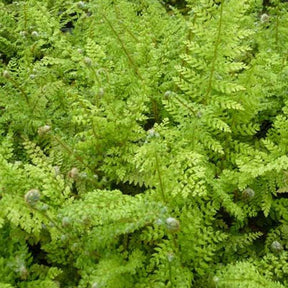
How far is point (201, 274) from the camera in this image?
2.10m

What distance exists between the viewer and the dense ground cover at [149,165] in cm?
205

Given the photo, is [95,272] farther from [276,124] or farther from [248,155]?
[276,124]

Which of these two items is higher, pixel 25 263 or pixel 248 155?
pixel 248 155

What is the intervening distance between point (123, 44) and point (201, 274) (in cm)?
171

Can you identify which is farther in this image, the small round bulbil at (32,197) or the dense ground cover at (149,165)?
the dense ground cover at (149,165)

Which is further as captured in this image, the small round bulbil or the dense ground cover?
the dense ground cover

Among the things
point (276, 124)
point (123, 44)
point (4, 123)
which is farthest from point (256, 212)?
point (4, 123)

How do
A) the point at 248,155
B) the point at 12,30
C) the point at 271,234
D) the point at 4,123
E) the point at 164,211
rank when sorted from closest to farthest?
the point at 164,211
the point at 271,234
the point at 248,155
the point at 4,123
the point at 12,30

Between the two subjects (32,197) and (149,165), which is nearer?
(32,197)

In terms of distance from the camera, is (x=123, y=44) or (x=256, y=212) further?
(x=123, y=44)

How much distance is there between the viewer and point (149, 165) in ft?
7.12

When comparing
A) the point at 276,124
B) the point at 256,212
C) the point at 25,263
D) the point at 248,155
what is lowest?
the point at 25,263

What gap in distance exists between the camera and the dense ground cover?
6.73ft

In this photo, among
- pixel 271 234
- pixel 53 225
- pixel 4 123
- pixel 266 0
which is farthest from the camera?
pixel 266 0
